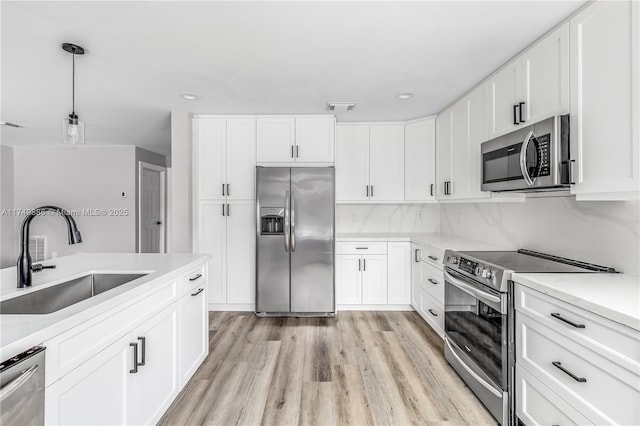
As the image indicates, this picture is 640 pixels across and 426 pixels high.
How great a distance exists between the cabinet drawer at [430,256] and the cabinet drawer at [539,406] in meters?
1.27

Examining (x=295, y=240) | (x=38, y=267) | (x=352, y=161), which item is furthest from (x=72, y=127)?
(x=352, y=161)

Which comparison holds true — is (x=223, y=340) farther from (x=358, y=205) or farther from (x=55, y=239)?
(x=55, y=239)

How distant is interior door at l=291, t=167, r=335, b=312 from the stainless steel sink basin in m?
1.83

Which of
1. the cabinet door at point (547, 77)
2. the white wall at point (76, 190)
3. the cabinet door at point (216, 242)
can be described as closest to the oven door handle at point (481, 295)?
the cabinet door at point (547, 77)

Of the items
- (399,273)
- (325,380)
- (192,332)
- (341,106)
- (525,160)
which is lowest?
(325,380)

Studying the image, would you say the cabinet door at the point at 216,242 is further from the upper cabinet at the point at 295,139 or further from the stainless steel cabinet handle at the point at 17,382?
the stainless steel cabinet handle at the point at 17,382

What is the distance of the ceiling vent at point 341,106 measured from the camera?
3.23m

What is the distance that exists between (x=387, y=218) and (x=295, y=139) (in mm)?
1624

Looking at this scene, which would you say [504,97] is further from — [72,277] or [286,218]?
[72,277]

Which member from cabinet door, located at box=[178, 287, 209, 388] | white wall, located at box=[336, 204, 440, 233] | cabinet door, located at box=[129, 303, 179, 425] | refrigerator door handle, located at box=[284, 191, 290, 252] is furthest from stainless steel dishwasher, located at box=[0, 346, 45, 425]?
white wall, located at box=[336, 204, 440, 233]

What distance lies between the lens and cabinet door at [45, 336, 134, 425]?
3.45 ft

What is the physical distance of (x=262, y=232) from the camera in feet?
11.5

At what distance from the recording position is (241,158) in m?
3.68

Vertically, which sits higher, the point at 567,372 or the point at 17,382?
the point at 17,382
